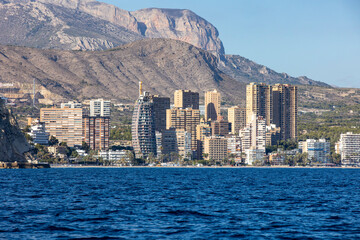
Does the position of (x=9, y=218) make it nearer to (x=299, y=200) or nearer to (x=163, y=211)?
(x=163, y=211)

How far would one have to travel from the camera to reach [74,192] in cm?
11800

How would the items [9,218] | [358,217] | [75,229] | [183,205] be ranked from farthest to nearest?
[183,205], [358,217], [9,218], [75,229]

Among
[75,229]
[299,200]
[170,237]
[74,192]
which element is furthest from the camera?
[74,192]

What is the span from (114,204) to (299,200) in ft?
95.6

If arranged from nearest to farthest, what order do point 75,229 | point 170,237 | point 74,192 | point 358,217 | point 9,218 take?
point 170,237 → point 75,229 → point 9,218 → point 358,217 → point 74,192

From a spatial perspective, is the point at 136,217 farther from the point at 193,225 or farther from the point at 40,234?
the point at 40,234

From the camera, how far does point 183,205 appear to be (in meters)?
94.1

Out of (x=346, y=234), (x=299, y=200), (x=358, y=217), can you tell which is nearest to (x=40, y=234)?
(x=346, y=234)

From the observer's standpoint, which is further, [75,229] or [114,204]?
[114,204]

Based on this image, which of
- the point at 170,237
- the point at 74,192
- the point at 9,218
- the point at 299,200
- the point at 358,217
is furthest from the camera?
the point at 74,192

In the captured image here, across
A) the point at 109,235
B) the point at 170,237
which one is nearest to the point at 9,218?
the point at 109,235

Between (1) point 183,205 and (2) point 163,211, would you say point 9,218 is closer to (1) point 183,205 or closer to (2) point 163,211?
(2) point 163,211

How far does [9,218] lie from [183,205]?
26.0 metres

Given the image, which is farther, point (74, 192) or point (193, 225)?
point (74, 192)
